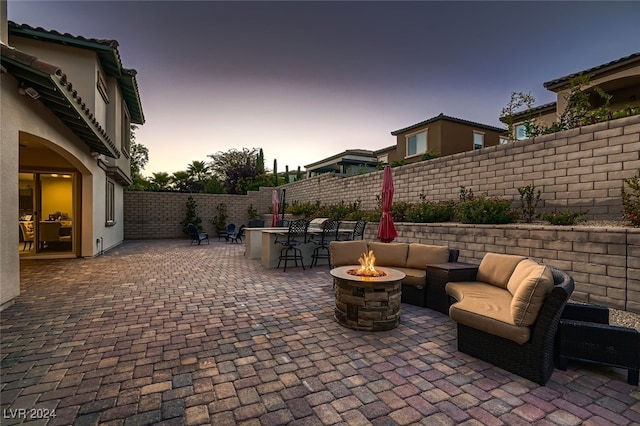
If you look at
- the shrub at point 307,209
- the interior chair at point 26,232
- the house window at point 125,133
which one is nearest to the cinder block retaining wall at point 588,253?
the shrub at point 307,209

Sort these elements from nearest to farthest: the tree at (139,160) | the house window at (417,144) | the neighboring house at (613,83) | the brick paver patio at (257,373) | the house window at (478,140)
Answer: the brick paver patio at (257,373) < the neighboring house at (613,83) < the house window at (478,140) < the house window at (417,144) < the tree at (139,160)

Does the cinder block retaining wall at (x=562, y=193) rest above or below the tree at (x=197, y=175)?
below

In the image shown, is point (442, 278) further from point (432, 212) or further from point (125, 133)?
point (125, 133)

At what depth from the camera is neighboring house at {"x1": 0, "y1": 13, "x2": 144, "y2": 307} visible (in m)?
4.05

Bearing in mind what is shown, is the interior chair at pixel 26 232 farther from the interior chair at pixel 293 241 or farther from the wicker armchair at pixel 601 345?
the wicker armchair at pixel 601 345

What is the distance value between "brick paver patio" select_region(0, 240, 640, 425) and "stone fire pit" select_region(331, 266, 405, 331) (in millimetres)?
115

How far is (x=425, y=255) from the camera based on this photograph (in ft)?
15.5

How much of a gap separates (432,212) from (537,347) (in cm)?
571

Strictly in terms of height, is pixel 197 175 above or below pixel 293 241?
above

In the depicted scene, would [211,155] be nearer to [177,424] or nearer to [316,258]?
[316,258]

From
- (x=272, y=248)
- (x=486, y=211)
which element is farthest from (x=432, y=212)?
(x=272, y=248)

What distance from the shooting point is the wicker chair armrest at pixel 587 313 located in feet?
9.20

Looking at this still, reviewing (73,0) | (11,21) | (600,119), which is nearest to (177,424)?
(600,119)

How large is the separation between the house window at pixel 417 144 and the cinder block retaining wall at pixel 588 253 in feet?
41.9
